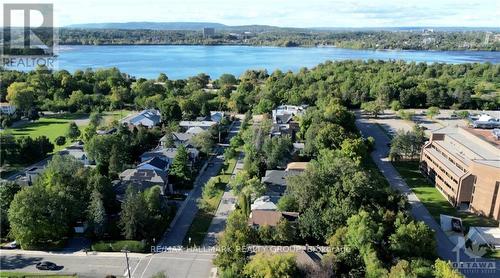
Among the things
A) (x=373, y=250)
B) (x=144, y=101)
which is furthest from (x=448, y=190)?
(x=144, y=101)

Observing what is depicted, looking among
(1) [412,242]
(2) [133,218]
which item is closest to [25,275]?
(2) [133,218]

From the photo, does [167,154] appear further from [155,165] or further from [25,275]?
[25,275]

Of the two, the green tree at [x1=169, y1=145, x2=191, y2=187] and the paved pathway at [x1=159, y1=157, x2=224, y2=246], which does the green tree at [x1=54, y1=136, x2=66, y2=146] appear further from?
the paved pathway at [x1=159, y1=157, x2=224, y2=246]

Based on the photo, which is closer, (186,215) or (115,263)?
(115,263)

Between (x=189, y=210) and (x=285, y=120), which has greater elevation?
(x=285, y=120)

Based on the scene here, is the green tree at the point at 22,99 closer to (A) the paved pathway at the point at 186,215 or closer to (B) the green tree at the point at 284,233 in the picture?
(A) the paved pathway at the point at 186,215

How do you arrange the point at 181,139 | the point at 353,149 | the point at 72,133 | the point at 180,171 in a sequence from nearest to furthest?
the point at 180,171 → the point at 353,149 → the point at 181,139 → the point at 72,133
